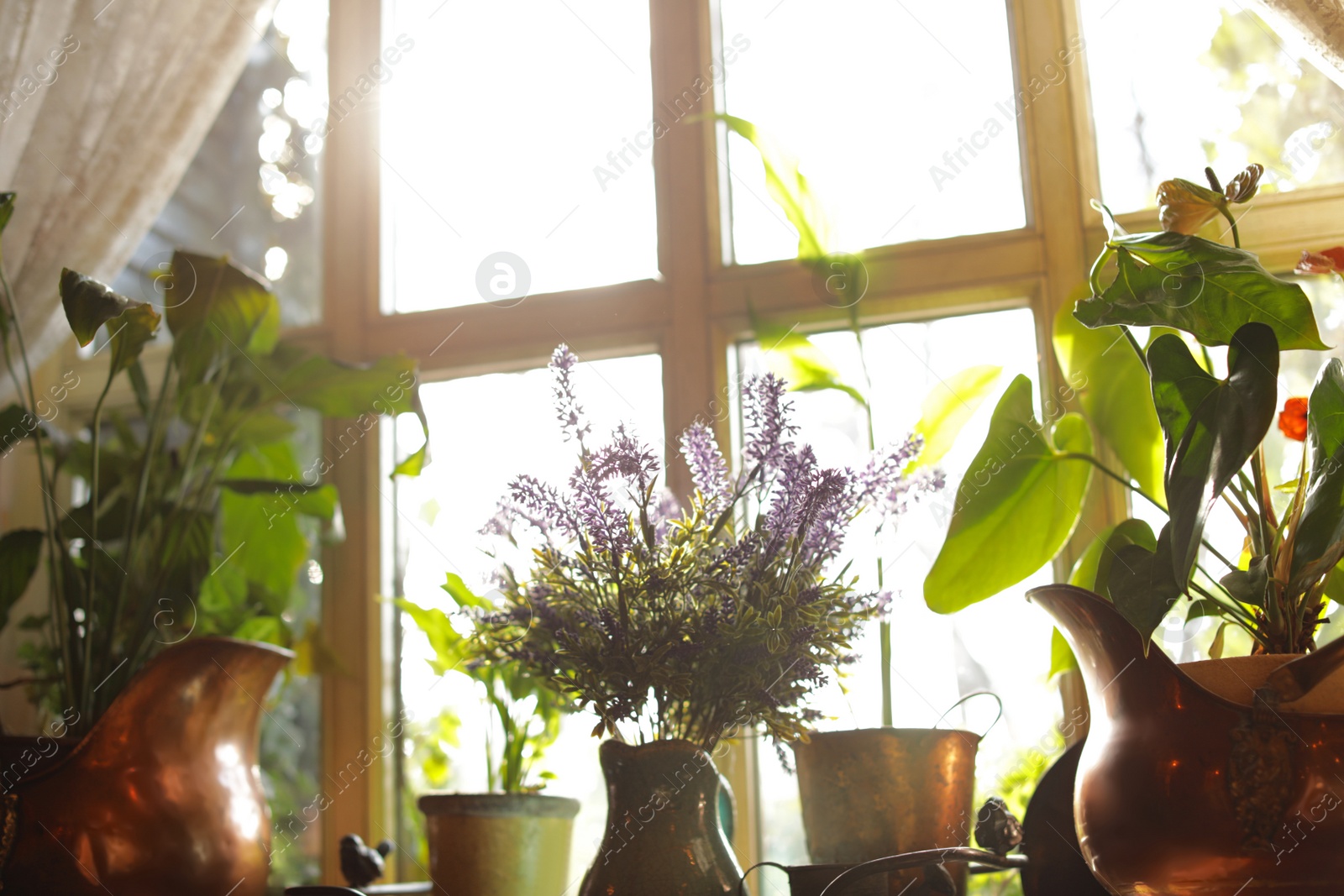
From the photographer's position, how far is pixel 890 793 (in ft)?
3.41

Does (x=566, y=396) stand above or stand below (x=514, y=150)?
below

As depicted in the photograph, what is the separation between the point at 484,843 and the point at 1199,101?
1377 millimetres

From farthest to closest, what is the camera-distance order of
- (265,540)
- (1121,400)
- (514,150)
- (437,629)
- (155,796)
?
(514,150) < (265,540) < (437,629) < (1121,400) < (155,796)

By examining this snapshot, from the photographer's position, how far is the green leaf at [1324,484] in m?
0.88

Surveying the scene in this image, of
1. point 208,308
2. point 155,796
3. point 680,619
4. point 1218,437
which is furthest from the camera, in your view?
point 208,308

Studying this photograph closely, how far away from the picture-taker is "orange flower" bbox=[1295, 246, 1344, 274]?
100cm

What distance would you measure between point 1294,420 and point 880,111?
837mm

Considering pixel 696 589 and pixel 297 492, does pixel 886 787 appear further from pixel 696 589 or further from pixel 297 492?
pixel 297 492

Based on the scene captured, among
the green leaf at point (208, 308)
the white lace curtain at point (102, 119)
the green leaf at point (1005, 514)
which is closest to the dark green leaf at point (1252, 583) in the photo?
the green leaf at point (1005, 514)

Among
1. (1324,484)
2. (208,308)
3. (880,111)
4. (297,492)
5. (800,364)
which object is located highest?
(880,111)

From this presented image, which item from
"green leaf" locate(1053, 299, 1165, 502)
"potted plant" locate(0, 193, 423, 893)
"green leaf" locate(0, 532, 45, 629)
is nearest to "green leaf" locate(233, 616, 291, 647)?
"potted plant" locate(0, 193, 423, 893)

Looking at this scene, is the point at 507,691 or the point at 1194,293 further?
the point at 507,691

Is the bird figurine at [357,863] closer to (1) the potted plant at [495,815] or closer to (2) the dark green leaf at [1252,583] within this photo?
(1) the potted plant at [495,815]

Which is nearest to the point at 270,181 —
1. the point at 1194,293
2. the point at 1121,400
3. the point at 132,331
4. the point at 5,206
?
the point at 5,206
